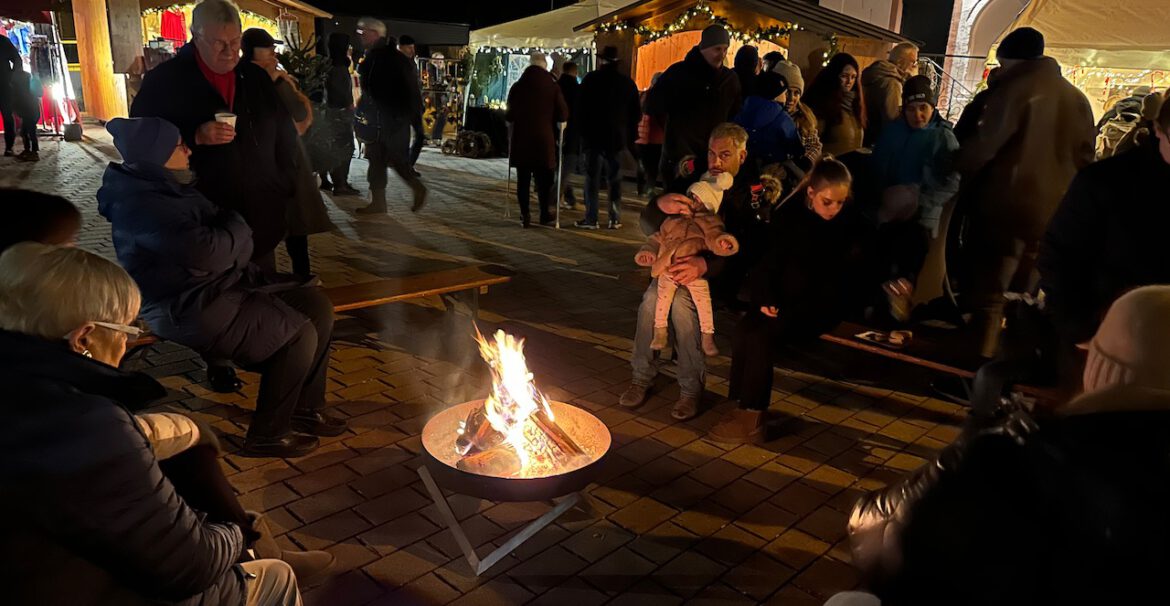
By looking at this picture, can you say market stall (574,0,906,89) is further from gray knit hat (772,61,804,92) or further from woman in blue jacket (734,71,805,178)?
woman in blue jacket (734,71,805,178)

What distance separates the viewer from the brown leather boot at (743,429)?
434 centimetres

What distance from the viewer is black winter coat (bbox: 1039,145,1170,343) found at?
10.5ft

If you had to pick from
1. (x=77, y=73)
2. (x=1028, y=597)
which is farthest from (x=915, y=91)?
(x=77, y=73)

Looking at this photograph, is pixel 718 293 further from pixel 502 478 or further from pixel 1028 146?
pixel 502 478

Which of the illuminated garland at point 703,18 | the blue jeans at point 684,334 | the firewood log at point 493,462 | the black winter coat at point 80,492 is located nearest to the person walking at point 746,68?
the illuminated garland at point 703,18

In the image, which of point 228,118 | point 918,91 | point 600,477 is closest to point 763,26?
point 918,91

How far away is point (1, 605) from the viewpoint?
158 centimetres

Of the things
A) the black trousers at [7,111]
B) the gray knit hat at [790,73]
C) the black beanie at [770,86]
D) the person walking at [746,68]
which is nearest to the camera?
the black beanie at [770,86]

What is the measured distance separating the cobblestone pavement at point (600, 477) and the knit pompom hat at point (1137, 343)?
69.6 inches

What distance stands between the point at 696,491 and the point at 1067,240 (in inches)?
77.9

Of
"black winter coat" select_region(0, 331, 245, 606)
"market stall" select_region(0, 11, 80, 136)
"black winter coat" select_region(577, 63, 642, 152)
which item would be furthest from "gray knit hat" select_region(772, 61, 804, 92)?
"market stall" select_region(0, 11, 80, 136)

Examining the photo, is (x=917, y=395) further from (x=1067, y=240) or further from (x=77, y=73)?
(x=77, y=73)

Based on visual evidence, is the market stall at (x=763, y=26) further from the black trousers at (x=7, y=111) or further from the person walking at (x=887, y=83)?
the black trousers at (x=7, y=111)

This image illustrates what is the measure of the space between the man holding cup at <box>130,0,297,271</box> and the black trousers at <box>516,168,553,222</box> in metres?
4.89
